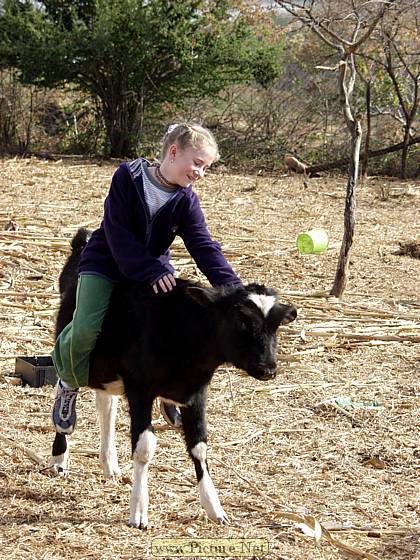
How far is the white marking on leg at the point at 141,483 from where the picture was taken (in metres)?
4.63

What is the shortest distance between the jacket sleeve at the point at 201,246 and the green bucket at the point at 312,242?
6.86 m

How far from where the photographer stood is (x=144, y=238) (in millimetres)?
5023

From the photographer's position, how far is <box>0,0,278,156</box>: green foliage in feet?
63.5

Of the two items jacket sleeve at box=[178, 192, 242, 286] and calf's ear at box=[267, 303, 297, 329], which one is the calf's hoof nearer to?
calf's ear at box=[267, 303, 297, 329]

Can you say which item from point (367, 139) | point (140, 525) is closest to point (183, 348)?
point (140, 525)

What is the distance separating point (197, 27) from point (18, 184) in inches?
261

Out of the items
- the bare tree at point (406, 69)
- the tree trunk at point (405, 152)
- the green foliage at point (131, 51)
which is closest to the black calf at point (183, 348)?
the bare tree at point (406, 69)

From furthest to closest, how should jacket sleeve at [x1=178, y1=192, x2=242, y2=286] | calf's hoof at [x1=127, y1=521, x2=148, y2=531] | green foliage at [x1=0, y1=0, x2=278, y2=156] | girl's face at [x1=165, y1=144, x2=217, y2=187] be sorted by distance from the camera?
green foliage at [x1=0, y1=0, x2=278, y2=156] → jacket sleeve at [x1=178, y1=192, x2=242, y2=286] → girl's face at [x1=165, y1=144, x2=217, y2=187] → calf's hoof at [x1=127, y1=521, x2=148, y2=531]

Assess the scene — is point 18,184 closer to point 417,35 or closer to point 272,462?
point 417,35

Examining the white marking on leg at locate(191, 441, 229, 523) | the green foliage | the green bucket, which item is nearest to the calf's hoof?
the white marking on leg at locate(191, 441, 229, 523)

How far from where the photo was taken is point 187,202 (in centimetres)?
504

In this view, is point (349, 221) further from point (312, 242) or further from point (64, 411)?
point (64, 411)

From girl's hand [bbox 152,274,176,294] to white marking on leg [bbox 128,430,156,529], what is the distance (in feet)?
2.36

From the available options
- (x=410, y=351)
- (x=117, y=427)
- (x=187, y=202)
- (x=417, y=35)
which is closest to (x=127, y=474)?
(x=117, y=427)
